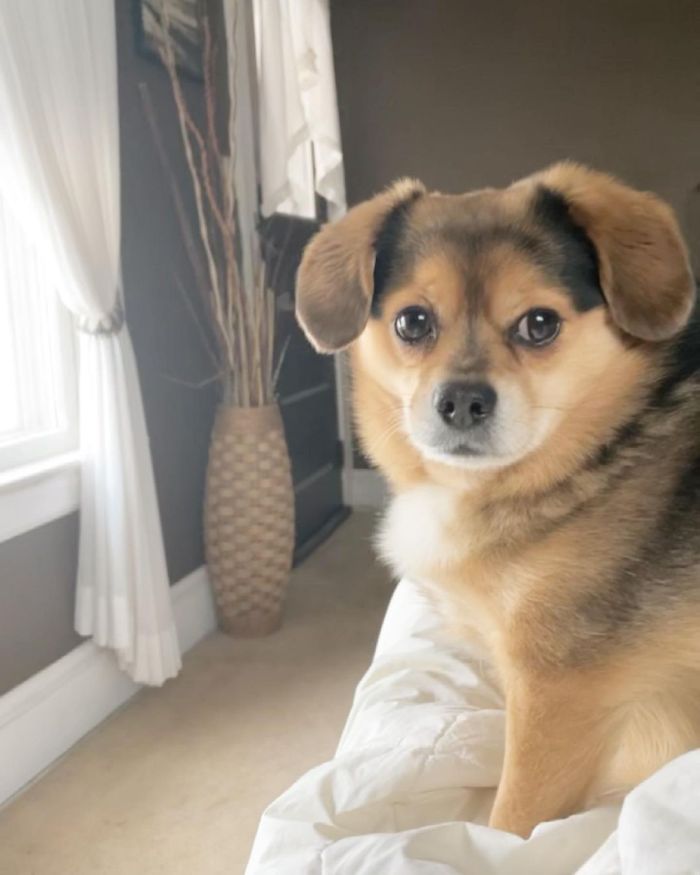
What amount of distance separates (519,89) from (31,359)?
2728 mm

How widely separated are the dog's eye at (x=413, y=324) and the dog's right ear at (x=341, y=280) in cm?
5

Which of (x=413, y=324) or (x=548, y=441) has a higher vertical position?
(x=413, y=324)

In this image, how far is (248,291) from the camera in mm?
2629

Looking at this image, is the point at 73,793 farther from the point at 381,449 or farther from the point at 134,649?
the point at 381,449

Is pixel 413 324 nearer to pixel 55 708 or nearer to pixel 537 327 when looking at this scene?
pixel 537 327

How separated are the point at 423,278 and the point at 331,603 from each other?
200cm

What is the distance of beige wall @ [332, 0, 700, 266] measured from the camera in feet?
12.1

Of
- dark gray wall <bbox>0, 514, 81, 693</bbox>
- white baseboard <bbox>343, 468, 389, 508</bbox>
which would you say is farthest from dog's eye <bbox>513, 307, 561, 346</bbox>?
white baseboard <bbox>343, 468, 389, 508</bbox>

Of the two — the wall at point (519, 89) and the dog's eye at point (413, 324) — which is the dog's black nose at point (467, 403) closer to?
the dog's eye at point (413, 324)

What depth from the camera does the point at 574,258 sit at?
3.62 feet

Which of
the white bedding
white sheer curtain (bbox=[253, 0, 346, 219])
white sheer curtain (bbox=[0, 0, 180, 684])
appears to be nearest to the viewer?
the white bedding

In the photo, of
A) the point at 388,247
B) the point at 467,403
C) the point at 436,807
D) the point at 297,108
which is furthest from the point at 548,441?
the point at 297,108

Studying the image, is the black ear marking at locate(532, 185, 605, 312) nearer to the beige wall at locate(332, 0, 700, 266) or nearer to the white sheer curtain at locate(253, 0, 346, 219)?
the white sheer curtain at locate(253, 0, 346, 219)

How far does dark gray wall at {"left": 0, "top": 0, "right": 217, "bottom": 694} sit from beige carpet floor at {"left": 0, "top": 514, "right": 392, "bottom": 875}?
A: 0.92 ft
